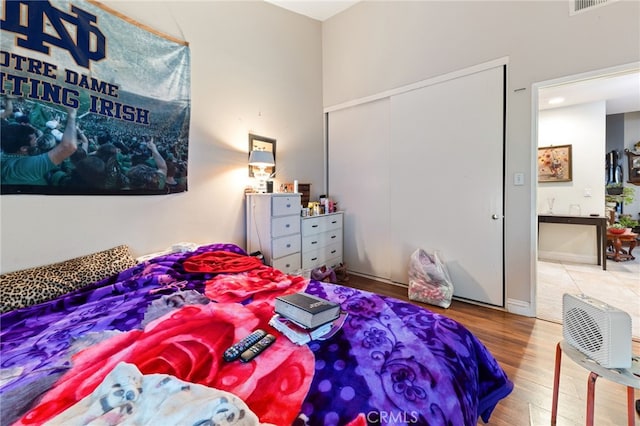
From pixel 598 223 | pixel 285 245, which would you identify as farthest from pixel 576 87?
pixel 285 245

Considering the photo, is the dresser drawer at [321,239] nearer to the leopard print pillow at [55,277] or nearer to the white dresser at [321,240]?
the white dresser at [321,240]

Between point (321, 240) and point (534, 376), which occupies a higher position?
point (321, 240)

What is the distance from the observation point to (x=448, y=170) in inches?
106

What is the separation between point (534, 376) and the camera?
1576 mm

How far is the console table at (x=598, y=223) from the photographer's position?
3.52m

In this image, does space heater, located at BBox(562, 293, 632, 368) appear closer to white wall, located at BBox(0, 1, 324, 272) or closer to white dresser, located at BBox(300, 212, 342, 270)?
white dresser, located at BBox(300, 212, 342, 270)

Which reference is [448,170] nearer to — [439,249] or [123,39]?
[439,249]

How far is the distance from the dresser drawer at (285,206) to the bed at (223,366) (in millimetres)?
1244

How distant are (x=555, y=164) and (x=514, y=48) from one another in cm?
286

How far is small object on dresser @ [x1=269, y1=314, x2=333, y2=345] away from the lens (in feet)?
3.00

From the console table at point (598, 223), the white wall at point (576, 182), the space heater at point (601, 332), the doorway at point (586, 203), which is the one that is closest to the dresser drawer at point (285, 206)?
the space heater at point (601, 332)

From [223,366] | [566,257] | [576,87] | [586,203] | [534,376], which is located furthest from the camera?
[566,257]

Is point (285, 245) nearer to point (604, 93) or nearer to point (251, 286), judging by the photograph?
point (251, 286)

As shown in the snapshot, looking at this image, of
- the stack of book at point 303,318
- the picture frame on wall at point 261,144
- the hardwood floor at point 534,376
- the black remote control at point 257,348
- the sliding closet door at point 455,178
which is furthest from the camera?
the picture frame on wall at point 261,144
